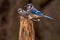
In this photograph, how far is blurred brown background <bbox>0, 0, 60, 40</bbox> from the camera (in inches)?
113

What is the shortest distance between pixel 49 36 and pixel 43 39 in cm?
11

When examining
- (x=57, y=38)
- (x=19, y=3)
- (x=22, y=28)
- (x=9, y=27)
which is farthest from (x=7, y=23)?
(x=22, y=28)

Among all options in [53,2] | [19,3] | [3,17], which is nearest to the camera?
[53,2]

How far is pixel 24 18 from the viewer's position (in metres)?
1.68

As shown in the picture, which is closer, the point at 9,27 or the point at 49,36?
the point at 49,36

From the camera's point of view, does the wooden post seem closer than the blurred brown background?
Yes

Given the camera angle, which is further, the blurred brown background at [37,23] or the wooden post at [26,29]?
the blurred brown background at [37,23]

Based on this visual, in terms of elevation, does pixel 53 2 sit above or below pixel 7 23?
above

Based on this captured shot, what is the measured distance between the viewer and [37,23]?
2867 millimetres

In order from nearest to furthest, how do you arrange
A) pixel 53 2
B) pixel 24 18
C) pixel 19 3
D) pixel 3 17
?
pixel 24 18, pixel 53 2, pixel 19 3, pixel 3 17

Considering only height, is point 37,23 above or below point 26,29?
above

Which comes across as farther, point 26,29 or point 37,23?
point 37,23

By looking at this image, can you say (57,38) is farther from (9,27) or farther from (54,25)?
(9,27)

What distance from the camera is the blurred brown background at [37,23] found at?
288 centimetres
